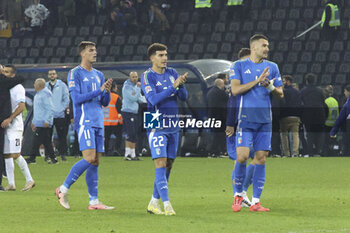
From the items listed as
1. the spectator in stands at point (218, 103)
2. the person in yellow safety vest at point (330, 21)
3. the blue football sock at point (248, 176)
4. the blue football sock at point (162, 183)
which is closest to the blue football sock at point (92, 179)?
the blue football sock at point (162, 183)

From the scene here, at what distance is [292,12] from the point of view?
2873cm

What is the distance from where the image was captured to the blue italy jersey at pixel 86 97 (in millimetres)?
10297

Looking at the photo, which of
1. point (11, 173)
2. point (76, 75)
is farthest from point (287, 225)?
point (11, 173)

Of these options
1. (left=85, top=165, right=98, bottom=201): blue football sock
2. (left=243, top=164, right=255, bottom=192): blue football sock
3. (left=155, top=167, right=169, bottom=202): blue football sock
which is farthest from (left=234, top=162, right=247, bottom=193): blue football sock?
(left=85, top=165, right=98, bottom=201): blue football sock

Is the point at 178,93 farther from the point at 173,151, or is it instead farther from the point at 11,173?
the point at 11,173

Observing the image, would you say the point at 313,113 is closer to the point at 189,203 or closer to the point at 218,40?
the point at 218,40

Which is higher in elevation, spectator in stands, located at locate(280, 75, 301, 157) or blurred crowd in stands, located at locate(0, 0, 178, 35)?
blurred crowd in stands, located at locate(0, 0, 178, 35)

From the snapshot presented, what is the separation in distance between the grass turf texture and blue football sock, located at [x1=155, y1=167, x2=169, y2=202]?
0.27 metres

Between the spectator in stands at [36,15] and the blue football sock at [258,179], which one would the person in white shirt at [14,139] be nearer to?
the blue football sock at [258,179]

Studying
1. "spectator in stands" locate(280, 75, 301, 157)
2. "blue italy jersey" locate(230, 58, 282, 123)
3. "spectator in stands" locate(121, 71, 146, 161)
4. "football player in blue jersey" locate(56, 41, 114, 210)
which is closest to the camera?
"blue italy jersey" locate(230, 58, 282, 123)

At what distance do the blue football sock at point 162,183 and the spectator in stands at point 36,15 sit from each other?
2352 centimetres

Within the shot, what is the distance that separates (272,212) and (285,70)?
1736 cm

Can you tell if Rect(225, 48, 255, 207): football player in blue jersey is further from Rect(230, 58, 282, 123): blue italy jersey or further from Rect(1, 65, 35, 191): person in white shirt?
Rect(1, 65, 35, 191): person in white shirt

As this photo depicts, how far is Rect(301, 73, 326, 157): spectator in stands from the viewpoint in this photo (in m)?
23.0
